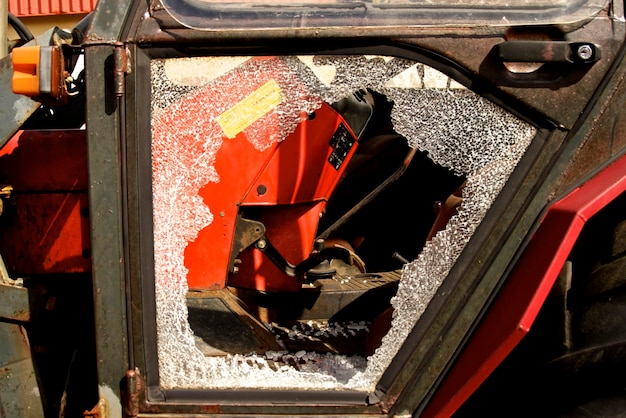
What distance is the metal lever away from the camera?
1.46m

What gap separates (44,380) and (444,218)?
1.15m

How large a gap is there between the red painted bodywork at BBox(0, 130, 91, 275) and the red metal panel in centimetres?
642

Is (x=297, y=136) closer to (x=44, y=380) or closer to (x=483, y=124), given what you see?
(x=483, y=124)

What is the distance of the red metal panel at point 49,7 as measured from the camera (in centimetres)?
788

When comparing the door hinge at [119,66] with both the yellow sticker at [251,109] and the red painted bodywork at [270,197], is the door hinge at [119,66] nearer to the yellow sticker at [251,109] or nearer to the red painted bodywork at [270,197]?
the yellow sticker at [251,109]

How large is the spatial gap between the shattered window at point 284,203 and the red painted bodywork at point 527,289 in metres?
0.13

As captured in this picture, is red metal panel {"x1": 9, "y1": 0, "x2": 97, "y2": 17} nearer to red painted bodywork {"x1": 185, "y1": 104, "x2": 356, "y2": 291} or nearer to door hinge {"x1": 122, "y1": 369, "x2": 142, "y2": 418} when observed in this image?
red painted bodywork {"x1": 185, "y1": 104, "x2": 356, "y2": 291}

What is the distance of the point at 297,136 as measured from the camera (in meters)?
1.98

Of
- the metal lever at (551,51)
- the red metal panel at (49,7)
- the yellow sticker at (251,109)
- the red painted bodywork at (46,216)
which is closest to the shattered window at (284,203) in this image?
the yellow sticker at (251,109)

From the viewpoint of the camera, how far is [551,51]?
1.46 metres

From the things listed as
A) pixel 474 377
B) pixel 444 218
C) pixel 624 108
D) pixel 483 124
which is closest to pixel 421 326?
pixel 474 377

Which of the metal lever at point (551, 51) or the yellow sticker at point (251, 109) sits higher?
the metal lever at point (551, 51)

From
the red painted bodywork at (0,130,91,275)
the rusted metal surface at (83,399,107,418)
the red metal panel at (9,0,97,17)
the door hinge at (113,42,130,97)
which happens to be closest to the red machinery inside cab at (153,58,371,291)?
the door hinge at (113,42,130,97)

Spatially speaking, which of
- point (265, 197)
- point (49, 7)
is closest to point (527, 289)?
point (265, 197)
